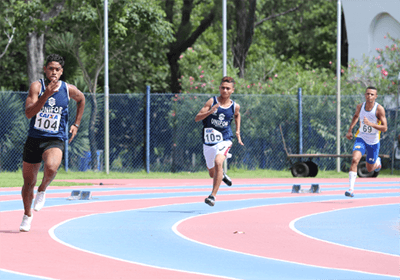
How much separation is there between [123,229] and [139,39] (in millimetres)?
19567

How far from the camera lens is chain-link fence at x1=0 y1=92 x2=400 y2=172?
23.0 meters

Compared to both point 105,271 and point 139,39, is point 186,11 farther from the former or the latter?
point 105,271

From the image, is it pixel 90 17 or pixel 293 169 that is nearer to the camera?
pixel 293 169

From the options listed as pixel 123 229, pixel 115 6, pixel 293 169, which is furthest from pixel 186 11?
pixel 123 229

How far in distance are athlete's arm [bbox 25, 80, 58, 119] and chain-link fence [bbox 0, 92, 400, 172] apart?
1374cm

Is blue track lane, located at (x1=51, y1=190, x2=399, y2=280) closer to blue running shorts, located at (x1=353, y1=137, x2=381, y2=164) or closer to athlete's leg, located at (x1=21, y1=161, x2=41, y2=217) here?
athlete's leg, located at (x1=21, y1=161, x2=41, y2=217)

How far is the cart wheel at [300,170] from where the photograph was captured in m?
22.7

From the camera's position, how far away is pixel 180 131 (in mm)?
24000

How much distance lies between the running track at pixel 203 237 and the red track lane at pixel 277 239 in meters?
0.01

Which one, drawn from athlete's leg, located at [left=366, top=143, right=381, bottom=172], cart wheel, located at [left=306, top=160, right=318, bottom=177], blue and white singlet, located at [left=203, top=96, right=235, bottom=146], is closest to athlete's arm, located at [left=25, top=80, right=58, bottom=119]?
blue and white singlet, located at [left=203, top=96, right=235, bottom=146]

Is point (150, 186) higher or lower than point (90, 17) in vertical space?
lower

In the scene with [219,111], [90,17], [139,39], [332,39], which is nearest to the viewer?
[219,111]

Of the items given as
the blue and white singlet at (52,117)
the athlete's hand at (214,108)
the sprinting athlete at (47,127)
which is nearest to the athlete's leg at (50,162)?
the sprinting athlete at (47,127)

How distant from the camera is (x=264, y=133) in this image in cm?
2469
